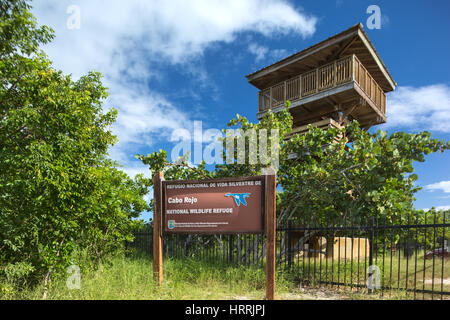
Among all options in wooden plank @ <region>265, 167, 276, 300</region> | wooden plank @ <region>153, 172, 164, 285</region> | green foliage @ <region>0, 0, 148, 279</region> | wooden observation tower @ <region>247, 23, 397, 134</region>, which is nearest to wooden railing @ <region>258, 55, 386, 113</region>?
wooden observation tower @ <region>247, 23, 397, 134</region>

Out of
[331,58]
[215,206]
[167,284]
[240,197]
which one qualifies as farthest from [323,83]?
[167,284]

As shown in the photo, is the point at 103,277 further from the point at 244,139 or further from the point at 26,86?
the point at 244,139

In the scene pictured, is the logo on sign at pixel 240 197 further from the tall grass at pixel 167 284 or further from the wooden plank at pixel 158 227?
the tall grass at pixel 167 284

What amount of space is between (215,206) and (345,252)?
3129 millimetres

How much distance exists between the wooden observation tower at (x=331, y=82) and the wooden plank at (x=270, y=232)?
868 cm

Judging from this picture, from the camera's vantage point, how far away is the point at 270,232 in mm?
5652

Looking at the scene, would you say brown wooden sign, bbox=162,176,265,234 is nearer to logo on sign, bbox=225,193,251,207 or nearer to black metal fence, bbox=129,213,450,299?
logo on sign, bbox=225,193,251,207

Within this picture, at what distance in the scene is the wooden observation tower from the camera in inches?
528

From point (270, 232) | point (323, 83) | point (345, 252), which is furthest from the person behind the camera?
point (323, 83)

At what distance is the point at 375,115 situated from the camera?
1642 centimetres

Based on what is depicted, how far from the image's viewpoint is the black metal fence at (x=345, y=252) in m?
6.66

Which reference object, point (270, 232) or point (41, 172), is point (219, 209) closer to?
point (270, 232)

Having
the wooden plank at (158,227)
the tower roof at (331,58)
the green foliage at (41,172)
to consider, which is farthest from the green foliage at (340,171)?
the tower roof at (331,58)

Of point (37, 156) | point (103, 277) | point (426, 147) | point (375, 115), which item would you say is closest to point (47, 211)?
point (37, 156)
